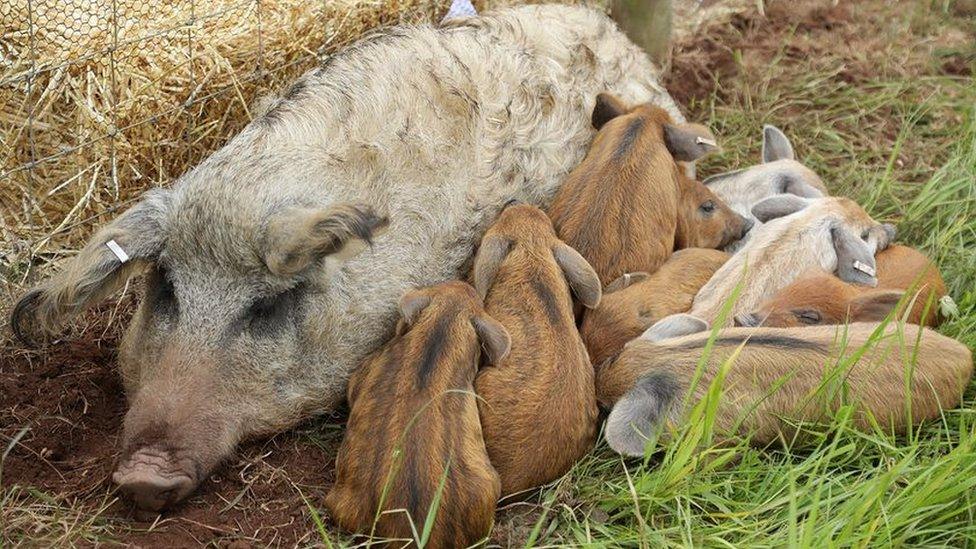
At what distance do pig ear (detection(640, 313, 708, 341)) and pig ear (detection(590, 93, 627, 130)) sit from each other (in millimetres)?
1425

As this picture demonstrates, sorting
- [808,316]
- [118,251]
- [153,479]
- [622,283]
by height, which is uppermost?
[118,251]

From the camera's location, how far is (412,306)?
441cm

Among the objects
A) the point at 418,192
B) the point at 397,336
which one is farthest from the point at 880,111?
the point at 397,336

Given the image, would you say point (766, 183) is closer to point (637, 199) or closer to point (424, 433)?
point (637, 199)

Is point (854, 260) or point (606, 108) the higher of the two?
point (606, 108)

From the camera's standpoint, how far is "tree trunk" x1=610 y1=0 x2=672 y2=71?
23.2ft

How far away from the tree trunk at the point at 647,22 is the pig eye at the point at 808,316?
2769mm

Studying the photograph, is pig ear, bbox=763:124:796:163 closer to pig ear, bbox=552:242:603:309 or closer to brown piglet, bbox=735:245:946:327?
brown piglet, bbox=735:245:946:327

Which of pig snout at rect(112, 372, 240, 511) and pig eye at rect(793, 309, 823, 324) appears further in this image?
pig eye at rect(793, 309, 823, 324)

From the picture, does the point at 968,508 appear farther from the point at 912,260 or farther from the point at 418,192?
the point at 418,192

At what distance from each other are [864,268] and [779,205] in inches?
26.1

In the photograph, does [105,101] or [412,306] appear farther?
[105,101]

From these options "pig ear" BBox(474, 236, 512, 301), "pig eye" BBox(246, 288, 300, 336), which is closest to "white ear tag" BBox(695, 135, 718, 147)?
"pig ear" BBox(474, 236, 512, 301)

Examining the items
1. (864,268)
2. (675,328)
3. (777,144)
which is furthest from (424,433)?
(777,144)
